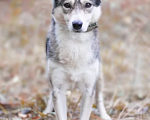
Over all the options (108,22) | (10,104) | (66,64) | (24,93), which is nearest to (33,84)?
(24,93)

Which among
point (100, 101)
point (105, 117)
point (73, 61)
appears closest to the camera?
point (73, 61)

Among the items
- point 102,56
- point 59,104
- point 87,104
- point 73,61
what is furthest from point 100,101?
point 102,56

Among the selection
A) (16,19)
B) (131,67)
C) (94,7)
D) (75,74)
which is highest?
(94,7)

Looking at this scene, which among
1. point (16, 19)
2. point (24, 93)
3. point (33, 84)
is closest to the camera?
point (24, 93)

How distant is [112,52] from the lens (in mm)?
7164

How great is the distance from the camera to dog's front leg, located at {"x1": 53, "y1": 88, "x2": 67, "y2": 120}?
3.53m

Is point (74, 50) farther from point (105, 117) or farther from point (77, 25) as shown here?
point (105, 117)

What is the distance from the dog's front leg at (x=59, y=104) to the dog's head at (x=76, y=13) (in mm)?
721

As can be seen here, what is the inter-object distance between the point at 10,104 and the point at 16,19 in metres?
3.87

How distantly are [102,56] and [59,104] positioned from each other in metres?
3.61

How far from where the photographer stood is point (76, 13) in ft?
10.7

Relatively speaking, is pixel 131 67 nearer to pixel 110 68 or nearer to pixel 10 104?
pixel 110 68

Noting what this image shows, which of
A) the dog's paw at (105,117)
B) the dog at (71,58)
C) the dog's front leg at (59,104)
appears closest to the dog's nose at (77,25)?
the dog at (71,58)

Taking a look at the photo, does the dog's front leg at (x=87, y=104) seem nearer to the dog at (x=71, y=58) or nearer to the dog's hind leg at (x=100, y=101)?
the dog at (x=71, y=58)
